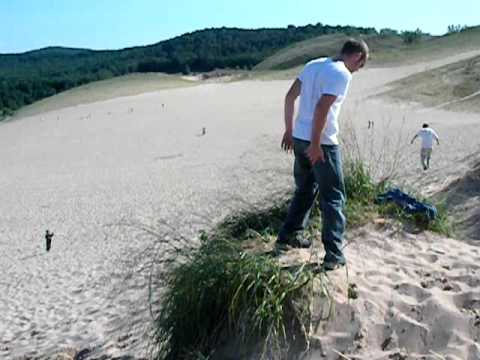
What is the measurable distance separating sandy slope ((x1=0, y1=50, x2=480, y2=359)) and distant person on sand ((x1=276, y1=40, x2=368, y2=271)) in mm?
412

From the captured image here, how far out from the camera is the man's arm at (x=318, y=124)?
465cm

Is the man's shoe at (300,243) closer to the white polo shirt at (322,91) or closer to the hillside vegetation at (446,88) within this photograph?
the white polo shirt at (322,91)

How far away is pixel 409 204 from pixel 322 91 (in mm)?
2044

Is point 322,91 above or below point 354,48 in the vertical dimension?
below

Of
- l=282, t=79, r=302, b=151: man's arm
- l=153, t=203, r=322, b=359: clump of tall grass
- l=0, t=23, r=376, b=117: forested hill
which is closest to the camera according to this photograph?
l=153, t=203, r=322, b=359: clump of tall grass

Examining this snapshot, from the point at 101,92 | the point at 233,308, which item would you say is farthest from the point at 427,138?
the point at 101,92

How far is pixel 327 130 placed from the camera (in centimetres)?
491

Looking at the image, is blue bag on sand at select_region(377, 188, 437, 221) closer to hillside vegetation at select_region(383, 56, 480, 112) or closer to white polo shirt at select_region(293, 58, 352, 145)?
white polo shirt at select_region(293, 58, 352, 145)

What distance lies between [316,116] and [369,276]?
1264mm

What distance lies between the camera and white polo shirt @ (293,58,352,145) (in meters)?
4.65

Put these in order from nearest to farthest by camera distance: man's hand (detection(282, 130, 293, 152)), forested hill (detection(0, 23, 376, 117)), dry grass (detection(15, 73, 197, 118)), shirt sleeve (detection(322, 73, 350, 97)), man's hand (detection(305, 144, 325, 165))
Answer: shirt sleeve (detection(322, 73, 350, 97)) → man's hand (detection(305, 144, 325, 165)) → man's hand (detection(282, 130, 293, 152)) → dry grass (detection(15, 73, 197, 118)) → forested hill (detection(0, 23, 376, 117))

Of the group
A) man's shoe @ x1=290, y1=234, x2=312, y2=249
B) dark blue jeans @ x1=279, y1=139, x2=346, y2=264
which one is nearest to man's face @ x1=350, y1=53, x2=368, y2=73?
dark blue jeans @ x1=279, y1=139, x2=346, y2=264

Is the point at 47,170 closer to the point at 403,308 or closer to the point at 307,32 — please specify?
Answer: the point at 403,308

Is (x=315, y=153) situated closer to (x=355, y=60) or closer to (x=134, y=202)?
(x=355, y=60)
